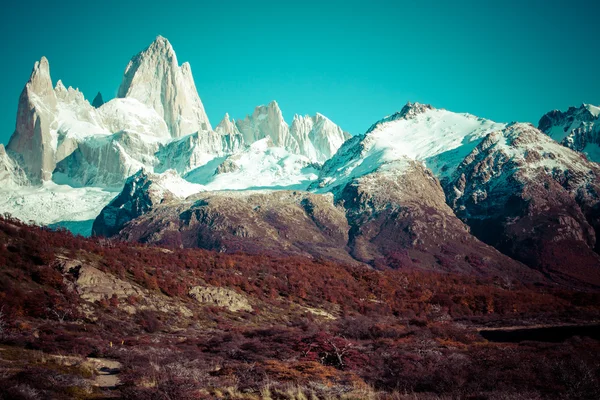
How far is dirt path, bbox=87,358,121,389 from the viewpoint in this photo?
23.4 m

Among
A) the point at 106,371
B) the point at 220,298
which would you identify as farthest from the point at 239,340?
the point at 220,298

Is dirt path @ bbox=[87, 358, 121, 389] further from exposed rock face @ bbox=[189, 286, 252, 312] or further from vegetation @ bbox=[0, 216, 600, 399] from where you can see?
exposed rock face @ bbox=[189, 286, 252, 312]

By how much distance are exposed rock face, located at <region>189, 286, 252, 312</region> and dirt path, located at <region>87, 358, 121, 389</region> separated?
1157 inches

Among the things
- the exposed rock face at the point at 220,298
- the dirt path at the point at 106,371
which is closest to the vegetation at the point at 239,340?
the dirt path at the point at 106,371

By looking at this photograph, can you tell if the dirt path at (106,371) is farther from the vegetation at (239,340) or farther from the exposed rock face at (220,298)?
the exposed rock face at (220,298)

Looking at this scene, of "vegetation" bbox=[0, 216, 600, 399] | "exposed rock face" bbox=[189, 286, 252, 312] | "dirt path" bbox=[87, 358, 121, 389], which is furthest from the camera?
"exposed rock face" bbox=[189, 286, 252, 312]

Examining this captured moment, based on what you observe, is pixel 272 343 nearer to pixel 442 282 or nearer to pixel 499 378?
pixel 499 378

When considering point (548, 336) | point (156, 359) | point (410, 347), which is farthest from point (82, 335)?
point (548, 336)

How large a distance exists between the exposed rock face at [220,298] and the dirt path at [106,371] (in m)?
29.4

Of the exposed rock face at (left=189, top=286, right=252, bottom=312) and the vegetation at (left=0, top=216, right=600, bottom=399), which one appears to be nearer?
the vegetation at (left=0, top=216, right=600, bottom=399)

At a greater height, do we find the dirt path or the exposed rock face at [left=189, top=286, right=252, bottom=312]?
the exposed rock face at [left=189, top=286, right=252, bottom=312]

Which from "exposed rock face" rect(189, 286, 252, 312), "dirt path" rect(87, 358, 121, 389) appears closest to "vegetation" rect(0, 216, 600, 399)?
"dirt path" rect(87, 358, 121, 389)

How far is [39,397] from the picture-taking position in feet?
59.3

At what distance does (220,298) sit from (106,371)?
34.4m
